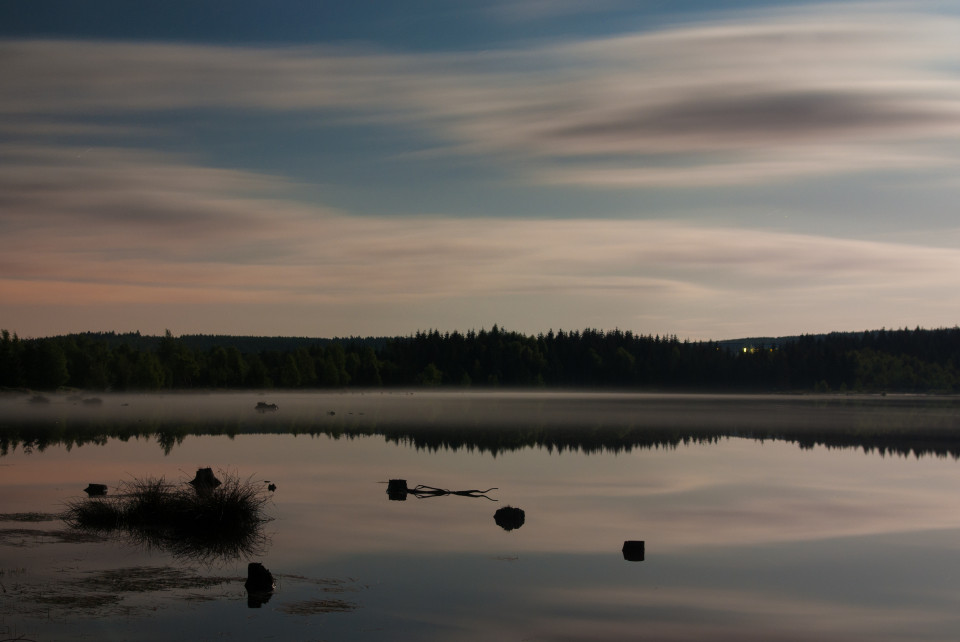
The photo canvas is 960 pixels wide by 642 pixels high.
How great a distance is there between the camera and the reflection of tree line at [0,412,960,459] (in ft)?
209

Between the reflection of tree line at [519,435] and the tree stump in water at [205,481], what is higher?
the tree stump in water at [205,481]

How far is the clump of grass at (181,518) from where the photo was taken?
2662 centimetres

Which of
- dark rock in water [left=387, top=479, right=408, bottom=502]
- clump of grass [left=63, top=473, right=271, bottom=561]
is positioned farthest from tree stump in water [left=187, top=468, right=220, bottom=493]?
dark rock in water [left=387, top=479, right=408, bottom=502]

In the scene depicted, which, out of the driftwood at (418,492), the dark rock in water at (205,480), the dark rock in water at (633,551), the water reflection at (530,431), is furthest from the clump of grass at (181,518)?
the water reflection at (530,431)

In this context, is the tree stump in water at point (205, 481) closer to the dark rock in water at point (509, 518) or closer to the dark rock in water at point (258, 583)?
Result: the dark rock in water at point (509, 518)

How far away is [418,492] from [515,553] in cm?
1216

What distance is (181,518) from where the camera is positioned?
28.1 metres

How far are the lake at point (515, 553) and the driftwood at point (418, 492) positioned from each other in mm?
317

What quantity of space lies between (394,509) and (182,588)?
13432mm

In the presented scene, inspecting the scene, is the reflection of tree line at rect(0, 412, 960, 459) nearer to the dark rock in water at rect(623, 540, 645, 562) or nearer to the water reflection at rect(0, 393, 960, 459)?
the water reflection at rect(0, 393, 960, 459)

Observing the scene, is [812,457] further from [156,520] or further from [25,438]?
[25,438]

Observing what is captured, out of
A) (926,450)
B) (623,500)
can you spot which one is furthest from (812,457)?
(623,500)

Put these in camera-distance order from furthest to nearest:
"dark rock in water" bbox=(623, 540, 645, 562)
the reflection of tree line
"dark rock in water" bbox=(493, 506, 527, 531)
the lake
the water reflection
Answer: the water reflection → the reflection of tree line → "dark rock in water" bbox=(493, 506, 527, 531) → "dark rock in water" bbox=(623, 540, 645, 562) → the lake

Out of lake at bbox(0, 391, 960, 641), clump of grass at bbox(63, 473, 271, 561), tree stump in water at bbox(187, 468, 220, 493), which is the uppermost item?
tree stump in water at bbox(187, 468, 220, 493)
